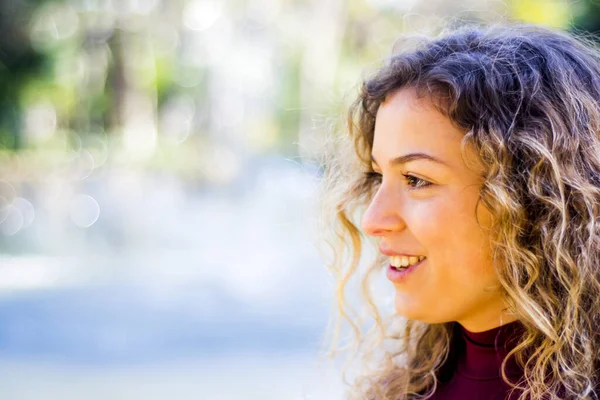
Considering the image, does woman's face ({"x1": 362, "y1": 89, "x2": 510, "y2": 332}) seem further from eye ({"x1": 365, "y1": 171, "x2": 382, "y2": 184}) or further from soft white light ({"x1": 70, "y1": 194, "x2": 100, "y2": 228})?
soft white light ({"x1": 70, "y1": 194, "x2": 100, "y2": 228})

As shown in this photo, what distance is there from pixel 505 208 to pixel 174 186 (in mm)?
15334

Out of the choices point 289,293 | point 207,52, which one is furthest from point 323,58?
point 289,293

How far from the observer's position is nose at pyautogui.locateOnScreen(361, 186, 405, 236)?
1.48 m

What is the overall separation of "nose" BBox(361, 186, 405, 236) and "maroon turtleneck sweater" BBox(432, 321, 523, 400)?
27 cm

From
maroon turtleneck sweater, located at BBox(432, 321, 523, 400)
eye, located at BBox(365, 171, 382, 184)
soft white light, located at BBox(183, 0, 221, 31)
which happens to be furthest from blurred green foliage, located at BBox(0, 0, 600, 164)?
maroon turtleneck sweater, located at BBox(432, 321, 523, 400)

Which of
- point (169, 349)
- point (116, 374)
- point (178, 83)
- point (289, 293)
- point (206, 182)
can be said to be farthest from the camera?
point (178, 83)

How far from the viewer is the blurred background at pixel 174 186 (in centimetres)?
573

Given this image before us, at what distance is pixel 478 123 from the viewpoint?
57.1 inches

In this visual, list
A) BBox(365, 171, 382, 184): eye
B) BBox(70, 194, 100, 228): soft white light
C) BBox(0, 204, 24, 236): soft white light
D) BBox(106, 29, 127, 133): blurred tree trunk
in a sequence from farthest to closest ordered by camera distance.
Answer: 1. BBox(106, 29, 127, 133): blurred tree trunk
2. BBox(70, 194, 100, 228): soft white light
3. BBox(0, 204, 24, 236): soft white light
4. BBox(365, 171, 382, 184): eye

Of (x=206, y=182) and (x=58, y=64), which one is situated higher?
(x=58, y=64)

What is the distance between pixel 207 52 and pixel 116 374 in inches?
725

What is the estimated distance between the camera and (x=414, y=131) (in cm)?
148

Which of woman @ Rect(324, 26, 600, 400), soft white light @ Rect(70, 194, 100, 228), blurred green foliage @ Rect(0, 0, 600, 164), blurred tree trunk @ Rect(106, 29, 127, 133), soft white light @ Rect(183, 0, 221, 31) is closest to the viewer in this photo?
woman @ Rect(324, 26, 600, 400)

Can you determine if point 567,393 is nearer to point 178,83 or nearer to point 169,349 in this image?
point 169,349
